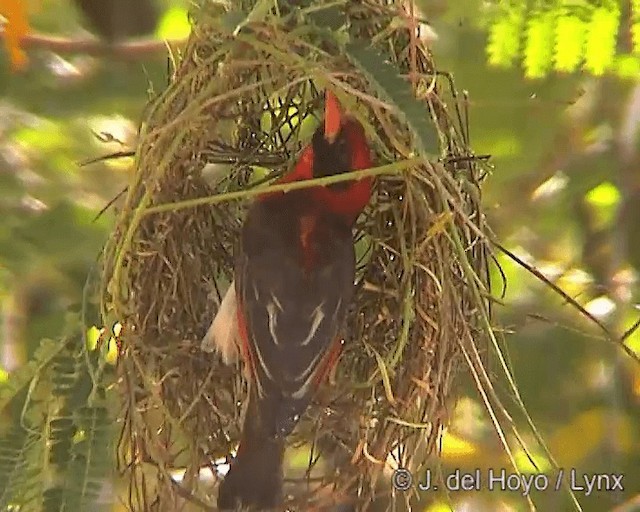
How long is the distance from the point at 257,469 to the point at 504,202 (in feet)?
2.36

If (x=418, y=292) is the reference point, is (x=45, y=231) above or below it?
above

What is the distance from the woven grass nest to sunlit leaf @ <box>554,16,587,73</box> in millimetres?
145

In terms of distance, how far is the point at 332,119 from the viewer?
3.00 ft

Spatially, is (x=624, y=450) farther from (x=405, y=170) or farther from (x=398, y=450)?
(x=405, y=170)

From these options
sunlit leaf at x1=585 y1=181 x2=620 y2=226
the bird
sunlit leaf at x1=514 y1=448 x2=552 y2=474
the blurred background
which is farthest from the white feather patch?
sunlit leaf at x1=585 y1=181 x2=620 y2=226

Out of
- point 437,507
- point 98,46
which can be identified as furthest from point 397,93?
point 98,46

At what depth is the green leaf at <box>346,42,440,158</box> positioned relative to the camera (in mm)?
666

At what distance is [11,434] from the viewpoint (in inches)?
33.8

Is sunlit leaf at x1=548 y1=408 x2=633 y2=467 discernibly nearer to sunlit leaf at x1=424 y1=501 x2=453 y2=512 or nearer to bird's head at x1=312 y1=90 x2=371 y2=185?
sunlit leaf at x1=424 y1=501 x2=453 y2=512

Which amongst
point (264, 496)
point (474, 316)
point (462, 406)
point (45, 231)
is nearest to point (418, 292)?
point (474, 316)

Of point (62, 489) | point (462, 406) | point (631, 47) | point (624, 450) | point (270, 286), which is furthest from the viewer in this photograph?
point (624, 450)

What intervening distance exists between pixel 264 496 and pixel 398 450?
149 millimetres

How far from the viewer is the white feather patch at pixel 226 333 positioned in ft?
3.10

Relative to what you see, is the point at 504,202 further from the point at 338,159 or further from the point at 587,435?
the point at 338,159
